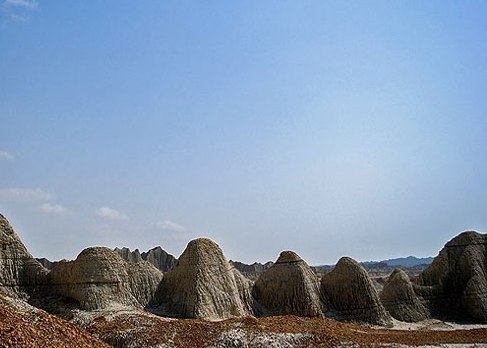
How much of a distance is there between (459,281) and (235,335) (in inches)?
1298

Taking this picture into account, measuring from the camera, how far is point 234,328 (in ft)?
81.7

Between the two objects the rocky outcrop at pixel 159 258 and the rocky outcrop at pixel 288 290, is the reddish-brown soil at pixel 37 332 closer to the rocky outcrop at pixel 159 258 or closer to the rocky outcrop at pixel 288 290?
the rocky outcrop at pixel 288 290

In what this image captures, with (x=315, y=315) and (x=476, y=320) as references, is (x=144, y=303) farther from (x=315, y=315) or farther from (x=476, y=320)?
(x=476, y=320)

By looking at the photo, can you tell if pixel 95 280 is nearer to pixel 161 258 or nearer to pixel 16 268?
pixel 16 268

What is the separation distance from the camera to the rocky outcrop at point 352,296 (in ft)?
135

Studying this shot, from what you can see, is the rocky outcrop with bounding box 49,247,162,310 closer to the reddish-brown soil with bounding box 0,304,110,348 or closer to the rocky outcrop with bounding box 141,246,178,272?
the reddish-brown soil with bounding box 0,304,110,348

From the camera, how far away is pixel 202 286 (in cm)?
3391

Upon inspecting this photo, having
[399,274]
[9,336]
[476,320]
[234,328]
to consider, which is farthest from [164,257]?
[9,336]

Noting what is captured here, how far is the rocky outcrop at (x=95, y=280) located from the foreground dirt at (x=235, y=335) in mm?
3284

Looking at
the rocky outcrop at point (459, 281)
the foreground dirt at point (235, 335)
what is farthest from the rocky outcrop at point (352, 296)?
the foreground dirt at point (235, 335)

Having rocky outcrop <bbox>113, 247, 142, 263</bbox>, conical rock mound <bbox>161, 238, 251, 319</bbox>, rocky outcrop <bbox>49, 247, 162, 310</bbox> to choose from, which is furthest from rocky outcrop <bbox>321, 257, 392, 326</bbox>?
rocky outcrop <bbox>113, 247, 142, 263</bbox>

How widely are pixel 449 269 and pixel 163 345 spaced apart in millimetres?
36343

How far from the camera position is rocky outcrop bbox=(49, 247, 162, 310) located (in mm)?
30578

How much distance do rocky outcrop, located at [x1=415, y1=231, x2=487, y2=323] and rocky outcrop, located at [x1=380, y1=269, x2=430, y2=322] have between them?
89.6 inches
